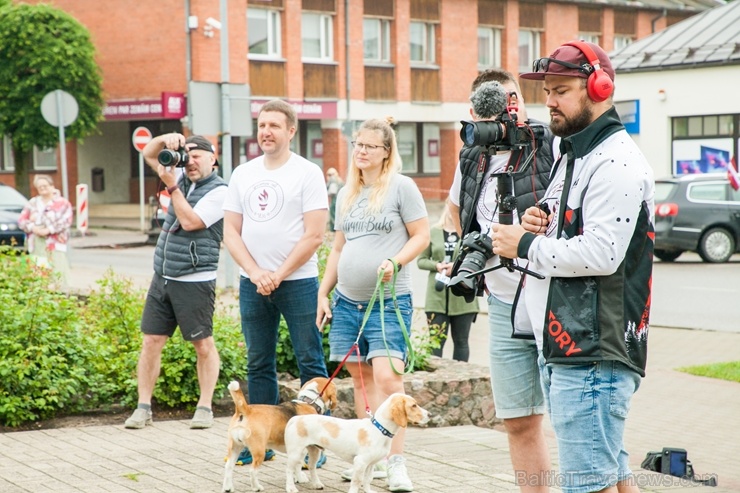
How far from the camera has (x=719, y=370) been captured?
10445 mm

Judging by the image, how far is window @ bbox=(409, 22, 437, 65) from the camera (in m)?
42.2

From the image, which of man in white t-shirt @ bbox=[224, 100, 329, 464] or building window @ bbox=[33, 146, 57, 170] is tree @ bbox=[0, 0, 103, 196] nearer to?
building window @ bbox=[33, 146, 57, 170]

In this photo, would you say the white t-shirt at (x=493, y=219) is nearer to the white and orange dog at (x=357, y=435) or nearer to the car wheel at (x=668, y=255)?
the white and orange dog at (x=357, y=435)

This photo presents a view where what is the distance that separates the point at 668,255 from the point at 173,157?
695 inches

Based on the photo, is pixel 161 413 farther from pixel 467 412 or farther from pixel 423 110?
pixel 423 110

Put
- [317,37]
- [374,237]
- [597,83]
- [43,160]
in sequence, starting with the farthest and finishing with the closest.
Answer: [43,160], [317,37], [374,237], [597,83]

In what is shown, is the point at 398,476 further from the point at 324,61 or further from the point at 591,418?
the point at 324,61

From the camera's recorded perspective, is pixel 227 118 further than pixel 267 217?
Yes

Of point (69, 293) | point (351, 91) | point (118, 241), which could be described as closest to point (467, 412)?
point (69, 293)

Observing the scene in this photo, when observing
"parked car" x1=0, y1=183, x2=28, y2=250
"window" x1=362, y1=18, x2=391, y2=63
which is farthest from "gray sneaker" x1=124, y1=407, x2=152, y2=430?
"window" x1=362, y1=18, x2=391, y2=63

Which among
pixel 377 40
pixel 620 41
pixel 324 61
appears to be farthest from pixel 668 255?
pixel 620 41

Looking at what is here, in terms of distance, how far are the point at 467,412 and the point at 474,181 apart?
10.6ft

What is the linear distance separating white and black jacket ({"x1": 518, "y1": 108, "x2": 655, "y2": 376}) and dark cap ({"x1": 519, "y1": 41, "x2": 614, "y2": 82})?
17cm

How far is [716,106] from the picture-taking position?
102 ft
